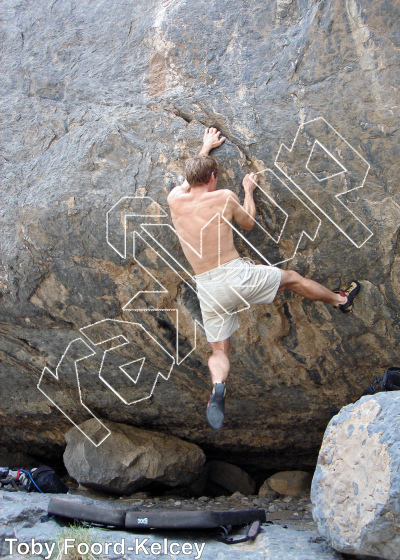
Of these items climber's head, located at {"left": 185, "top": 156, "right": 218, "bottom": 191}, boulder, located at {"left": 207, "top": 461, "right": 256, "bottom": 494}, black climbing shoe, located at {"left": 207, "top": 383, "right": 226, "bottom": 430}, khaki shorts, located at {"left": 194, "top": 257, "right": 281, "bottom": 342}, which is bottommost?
boulder, located at {"left": 207, "top": 461, "right": 256, "bottom": 494}

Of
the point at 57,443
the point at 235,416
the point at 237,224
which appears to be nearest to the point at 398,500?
the point at 237,224

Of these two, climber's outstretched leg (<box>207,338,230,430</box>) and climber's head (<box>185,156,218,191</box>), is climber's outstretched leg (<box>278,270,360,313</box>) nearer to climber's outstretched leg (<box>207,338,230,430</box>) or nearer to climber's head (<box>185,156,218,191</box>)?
climber's outstretched leg (<box>207,338,230,430</box>)

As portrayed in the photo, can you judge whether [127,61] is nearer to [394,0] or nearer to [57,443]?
[394,0]

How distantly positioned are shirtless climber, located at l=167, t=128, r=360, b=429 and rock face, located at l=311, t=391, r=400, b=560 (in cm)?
87

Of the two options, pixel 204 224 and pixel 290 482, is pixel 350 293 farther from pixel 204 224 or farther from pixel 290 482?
pixel 290 482

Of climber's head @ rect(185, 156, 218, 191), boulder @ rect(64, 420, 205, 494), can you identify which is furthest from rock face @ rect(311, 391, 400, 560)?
boulder @ rect(64, 420, 205, 494)

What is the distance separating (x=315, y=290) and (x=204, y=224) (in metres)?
0.85

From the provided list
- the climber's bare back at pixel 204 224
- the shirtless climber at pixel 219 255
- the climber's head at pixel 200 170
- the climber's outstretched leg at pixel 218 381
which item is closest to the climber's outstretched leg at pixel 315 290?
the shirtless climber at pixel 219 255

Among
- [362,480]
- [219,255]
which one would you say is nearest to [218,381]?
[219,255]

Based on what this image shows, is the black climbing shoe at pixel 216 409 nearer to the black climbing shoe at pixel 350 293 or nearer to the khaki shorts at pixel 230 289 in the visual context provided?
the khaki shorts at pixel 230 289

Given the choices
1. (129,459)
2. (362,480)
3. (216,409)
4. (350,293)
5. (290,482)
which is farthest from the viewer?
(290,482)

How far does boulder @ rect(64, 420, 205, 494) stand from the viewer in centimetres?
506

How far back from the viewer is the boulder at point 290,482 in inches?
215

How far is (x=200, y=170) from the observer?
3.67m
